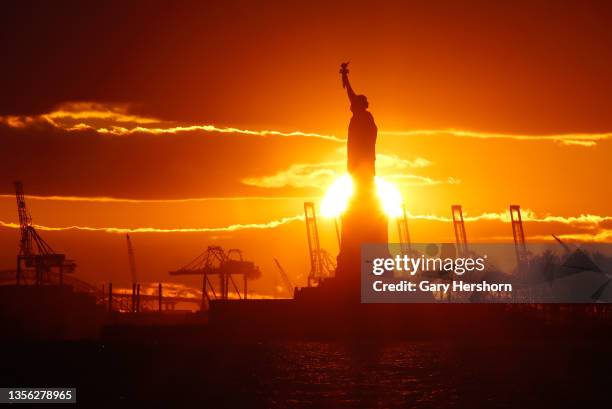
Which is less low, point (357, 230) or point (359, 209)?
point (359, 209)

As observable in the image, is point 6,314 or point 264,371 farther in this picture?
point 6,314

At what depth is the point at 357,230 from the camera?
114 metres

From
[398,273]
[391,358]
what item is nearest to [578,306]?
[398,273]

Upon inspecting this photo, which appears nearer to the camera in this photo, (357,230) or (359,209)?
(357,230)

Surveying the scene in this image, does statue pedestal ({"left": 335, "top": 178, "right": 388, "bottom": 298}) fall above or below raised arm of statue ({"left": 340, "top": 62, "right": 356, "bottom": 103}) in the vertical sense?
below

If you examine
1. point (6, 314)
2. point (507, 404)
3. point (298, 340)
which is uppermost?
point (6, 314)

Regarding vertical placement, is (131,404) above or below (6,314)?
below

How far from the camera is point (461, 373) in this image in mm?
86938

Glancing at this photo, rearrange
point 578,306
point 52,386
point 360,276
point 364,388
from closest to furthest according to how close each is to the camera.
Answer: point 364,388, point 52,386, point 360,276, point 578,306

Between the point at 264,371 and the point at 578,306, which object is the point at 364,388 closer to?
the point at 264,371

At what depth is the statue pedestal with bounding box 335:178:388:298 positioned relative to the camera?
114 m

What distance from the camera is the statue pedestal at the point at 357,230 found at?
372 feet

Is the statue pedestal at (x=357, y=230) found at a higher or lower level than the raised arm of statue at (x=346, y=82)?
lower

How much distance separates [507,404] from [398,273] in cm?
5896
